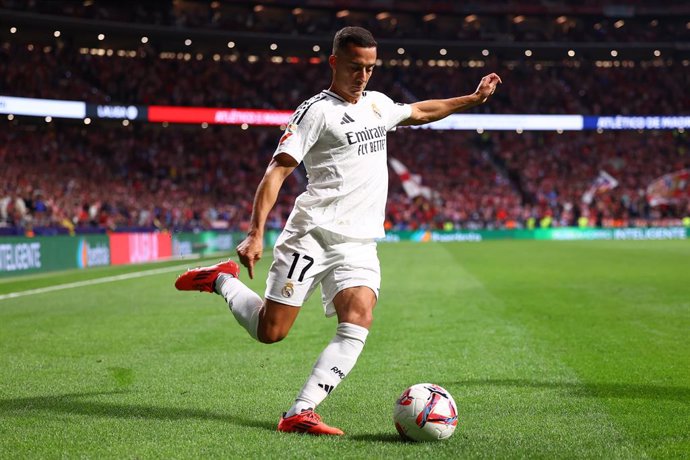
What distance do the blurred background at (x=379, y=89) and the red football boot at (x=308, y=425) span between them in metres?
33.8

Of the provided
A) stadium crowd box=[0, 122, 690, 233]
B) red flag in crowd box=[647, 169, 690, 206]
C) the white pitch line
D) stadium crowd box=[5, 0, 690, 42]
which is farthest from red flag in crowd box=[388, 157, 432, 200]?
the white pitch line

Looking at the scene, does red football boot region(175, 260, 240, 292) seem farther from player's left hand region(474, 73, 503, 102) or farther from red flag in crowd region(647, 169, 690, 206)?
red flag in crowd region(647, 169, 690, 206)

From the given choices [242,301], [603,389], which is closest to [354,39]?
[242,301]

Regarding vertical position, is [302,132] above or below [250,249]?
above

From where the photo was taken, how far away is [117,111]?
4516 centimetres

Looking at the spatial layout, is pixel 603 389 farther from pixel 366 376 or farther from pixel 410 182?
pixel 410 182

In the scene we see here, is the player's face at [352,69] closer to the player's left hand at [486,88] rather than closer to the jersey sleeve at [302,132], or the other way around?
the jersey sleeve at [302,132]

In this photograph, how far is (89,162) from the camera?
145 feet

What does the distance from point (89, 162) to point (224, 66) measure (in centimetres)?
1363

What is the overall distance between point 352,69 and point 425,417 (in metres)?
2.14

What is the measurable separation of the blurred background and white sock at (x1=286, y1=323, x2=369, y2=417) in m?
33.7

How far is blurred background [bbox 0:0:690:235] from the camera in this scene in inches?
1748

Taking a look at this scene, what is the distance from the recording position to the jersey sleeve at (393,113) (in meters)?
5.59

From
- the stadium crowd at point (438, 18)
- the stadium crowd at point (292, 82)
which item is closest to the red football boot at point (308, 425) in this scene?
the stadium crowd at point (292, 82)
